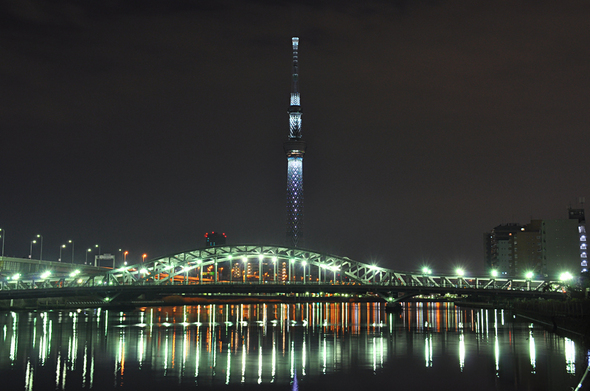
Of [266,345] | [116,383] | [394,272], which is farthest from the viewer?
[394,272]

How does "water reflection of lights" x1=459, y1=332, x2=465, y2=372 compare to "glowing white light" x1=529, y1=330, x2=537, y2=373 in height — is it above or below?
below

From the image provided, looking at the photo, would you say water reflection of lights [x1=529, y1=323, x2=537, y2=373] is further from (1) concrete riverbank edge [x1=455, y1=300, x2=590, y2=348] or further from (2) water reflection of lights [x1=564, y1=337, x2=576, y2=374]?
(1) concrete riverbank edge [x1=455, y1=300, x2=590, y2=348]

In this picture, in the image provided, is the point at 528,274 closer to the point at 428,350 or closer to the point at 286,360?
the point at 428,350

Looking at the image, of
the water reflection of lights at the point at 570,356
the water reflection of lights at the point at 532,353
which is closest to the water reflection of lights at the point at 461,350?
the water reflection of lights at the point at 532,353

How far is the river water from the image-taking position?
34.8m

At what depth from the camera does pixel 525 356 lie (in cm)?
4597

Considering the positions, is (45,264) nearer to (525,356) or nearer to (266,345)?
(266,345)

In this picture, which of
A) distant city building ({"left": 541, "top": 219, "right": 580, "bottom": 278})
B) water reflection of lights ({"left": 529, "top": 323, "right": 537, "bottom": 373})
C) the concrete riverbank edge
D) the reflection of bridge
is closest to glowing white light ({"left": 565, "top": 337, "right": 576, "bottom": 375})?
the concrete riverbank edge

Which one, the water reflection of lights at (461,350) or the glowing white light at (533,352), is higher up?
the glowing white light at (533,352)

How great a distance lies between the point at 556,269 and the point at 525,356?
497ft

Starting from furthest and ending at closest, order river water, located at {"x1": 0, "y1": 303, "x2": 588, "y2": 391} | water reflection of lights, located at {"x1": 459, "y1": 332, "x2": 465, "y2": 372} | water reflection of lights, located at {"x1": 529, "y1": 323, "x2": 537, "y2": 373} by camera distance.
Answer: water reflection of lights, located at {"x1": 459, "y1": 332, "x2": 465, "y2": 372}, water reflection of lights, located at {"x1": 529, "y1": 323, "x2": 537, "y2": 373}, river water, located at {"x1": 0, "y1": 303, "x2": 588, "y2": 391}

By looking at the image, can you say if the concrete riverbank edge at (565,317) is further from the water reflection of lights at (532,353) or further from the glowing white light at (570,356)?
the water reflection of lights at (532,353)

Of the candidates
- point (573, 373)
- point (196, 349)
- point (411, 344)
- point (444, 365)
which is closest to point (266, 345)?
point (196, 349)

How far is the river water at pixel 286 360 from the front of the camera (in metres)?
34.8
